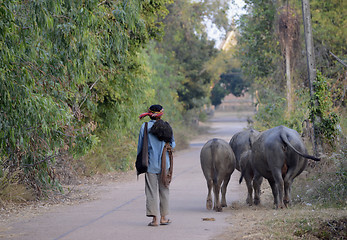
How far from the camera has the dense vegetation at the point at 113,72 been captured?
8965 mm

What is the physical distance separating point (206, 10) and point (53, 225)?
30.7 metres

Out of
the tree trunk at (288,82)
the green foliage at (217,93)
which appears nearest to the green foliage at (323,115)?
the tree trunk at (288,82)

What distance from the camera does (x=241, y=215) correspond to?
11000 mm

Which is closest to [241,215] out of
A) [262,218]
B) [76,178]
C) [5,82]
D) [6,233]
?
[262,218]

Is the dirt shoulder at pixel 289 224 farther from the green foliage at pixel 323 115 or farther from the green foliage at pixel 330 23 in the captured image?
the green foliage at pixel 330 23

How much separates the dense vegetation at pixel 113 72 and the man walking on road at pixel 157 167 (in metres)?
1.47

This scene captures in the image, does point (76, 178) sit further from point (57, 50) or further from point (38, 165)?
point (57, 50)

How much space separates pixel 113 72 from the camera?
15.9 m

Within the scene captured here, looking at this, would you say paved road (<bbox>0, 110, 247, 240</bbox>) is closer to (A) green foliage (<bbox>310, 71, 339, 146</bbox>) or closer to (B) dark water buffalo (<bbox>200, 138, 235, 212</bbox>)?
(B) dark water buffalo (<bbox>200, 138, 235, 212</bbox>)

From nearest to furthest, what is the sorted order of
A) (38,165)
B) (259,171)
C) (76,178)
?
1. (259,171)
2. (38,165)
3. (76,178)

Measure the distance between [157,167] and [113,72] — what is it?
6.24 meters

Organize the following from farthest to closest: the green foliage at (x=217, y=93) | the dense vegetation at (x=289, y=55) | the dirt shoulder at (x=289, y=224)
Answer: the green foliage at (x=217, y=93) < the dense vegetation at (x=289, y=55) < the dirt shoulder at (x=289, y=224)

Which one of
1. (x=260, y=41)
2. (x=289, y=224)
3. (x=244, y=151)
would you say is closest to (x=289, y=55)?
(x=260, y=41)

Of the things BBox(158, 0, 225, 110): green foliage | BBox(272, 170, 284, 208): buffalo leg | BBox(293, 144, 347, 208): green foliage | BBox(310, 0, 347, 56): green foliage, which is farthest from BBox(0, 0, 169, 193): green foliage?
BBox(158, 0, 225, 110): green foliage
